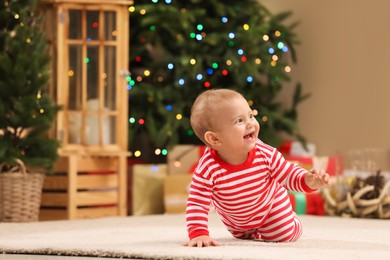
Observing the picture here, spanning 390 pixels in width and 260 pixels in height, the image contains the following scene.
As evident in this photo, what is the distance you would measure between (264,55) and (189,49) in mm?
Result: 396

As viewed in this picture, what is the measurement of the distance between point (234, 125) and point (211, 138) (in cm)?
7

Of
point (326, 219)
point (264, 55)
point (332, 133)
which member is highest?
point (264, 55)

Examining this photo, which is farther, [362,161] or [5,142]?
[362,161]

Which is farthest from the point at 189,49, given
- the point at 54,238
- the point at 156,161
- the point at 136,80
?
the point at 54,238

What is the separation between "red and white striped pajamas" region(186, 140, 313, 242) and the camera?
86.3 inches

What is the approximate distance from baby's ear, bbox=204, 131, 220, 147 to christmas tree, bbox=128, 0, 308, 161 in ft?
6.59

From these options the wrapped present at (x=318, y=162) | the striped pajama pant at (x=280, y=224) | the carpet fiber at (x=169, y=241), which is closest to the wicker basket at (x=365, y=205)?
the carpet fiber at (x=169, y=241)

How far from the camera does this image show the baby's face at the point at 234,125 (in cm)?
217

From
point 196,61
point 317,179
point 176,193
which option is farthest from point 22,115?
point 317,179

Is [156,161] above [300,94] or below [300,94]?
below

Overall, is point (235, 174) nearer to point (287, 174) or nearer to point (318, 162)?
point (287, 174)

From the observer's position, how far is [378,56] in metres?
4.41

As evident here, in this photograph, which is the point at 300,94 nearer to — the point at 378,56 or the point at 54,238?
the point at 378,56

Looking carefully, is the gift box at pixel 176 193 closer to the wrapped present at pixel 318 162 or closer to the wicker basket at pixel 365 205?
the wrapped present at pixel 318 162
